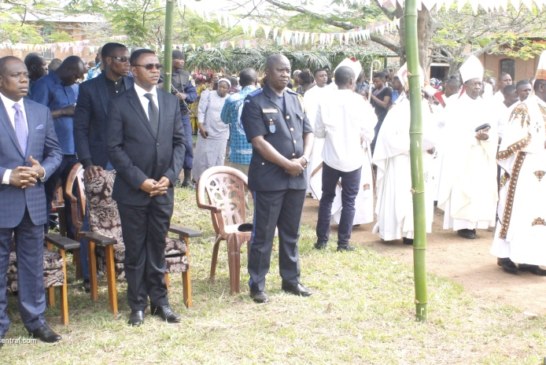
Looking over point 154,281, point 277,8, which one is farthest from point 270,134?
point 277,8

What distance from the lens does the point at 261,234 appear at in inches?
250

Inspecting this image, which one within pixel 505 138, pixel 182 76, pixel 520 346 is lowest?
pixel 520 346

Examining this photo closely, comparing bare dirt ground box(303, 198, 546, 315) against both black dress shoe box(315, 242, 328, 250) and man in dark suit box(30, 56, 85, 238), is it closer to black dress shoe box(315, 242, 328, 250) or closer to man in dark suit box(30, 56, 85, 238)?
black dress shoe box(315, 242, 328, 250)

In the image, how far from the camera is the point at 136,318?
18.5 ft

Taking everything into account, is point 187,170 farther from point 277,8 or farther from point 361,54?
point 361,54

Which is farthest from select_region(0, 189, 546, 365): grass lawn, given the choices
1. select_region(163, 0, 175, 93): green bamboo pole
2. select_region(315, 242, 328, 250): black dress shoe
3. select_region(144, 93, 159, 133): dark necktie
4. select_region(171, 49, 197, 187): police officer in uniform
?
select_region(171, 49, 197, 187): police officer in uniform

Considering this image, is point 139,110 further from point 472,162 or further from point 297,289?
point 472,162

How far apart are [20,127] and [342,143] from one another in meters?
3.85

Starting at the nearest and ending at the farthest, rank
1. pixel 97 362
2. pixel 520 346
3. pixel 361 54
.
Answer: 1. pixel 97 362
2. pixel 520 346
3. pixel 361 54

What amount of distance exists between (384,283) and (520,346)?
1822mm

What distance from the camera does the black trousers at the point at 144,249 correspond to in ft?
18.1

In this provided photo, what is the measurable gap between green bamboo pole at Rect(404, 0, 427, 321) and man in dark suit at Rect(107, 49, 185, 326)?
182cm

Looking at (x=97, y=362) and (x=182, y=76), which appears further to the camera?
(x=182, y=76)

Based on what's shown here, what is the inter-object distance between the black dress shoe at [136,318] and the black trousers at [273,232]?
1.12 meters
